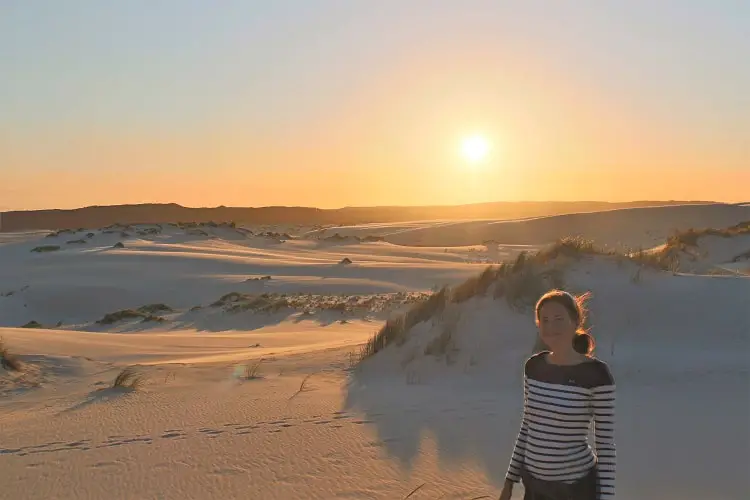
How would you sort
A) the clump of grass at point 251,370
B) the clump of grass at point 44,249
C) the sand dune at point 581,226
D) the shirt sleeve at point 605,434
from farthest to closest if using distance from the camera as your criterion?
the sand dune at point 581,226, the clump of grass at point 44,249, the clump of grass at point 251,370, the shirt sleeve at point 605,434

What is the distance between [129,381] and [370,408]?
3.14 metres

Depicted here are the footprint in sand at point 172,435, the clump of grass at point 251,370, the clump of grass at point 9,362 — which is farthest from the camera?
the clump of grass at point 9,362

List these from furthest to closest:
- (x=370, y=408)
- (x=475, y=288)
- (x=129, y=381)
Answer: (x=475, y=288) → (x=129, y=381) → (x=370, y=408)

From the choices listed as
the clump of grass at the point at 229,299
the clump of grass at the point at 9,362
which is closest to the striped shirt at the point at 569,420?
the clump of grass at the point at 9,362

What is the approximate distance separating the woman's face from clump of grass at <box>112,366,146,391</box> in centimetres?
567

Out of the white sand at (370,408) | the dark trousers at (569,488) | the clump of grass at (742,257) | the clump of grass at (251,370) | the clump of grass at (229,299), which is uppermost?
the dark trousers at (569,488)

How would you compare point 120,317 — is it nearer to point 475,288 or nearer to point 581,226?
point 475,288

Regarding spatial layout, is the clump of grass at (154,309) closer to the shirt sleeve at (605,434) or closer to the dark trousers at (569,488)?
the dark trousers at (569,488)

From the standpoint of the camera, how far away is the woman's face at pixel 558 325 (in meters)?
2.75

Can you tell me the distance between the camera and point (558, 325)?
9.02ft

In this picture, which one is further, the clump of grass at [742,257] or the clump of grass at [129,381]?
the clump of grass at [742,257]

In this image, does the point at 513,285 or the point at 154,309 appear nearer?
the point at 513,285

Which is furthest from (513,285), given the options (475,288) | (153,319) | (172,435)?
(153,319)

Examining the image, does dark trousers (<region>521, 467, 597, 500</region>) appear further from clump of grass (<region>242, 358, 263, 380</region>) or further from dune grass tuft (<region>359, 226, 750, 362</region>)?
clump of grass (<region>242, 358, 263, 380</region>)
